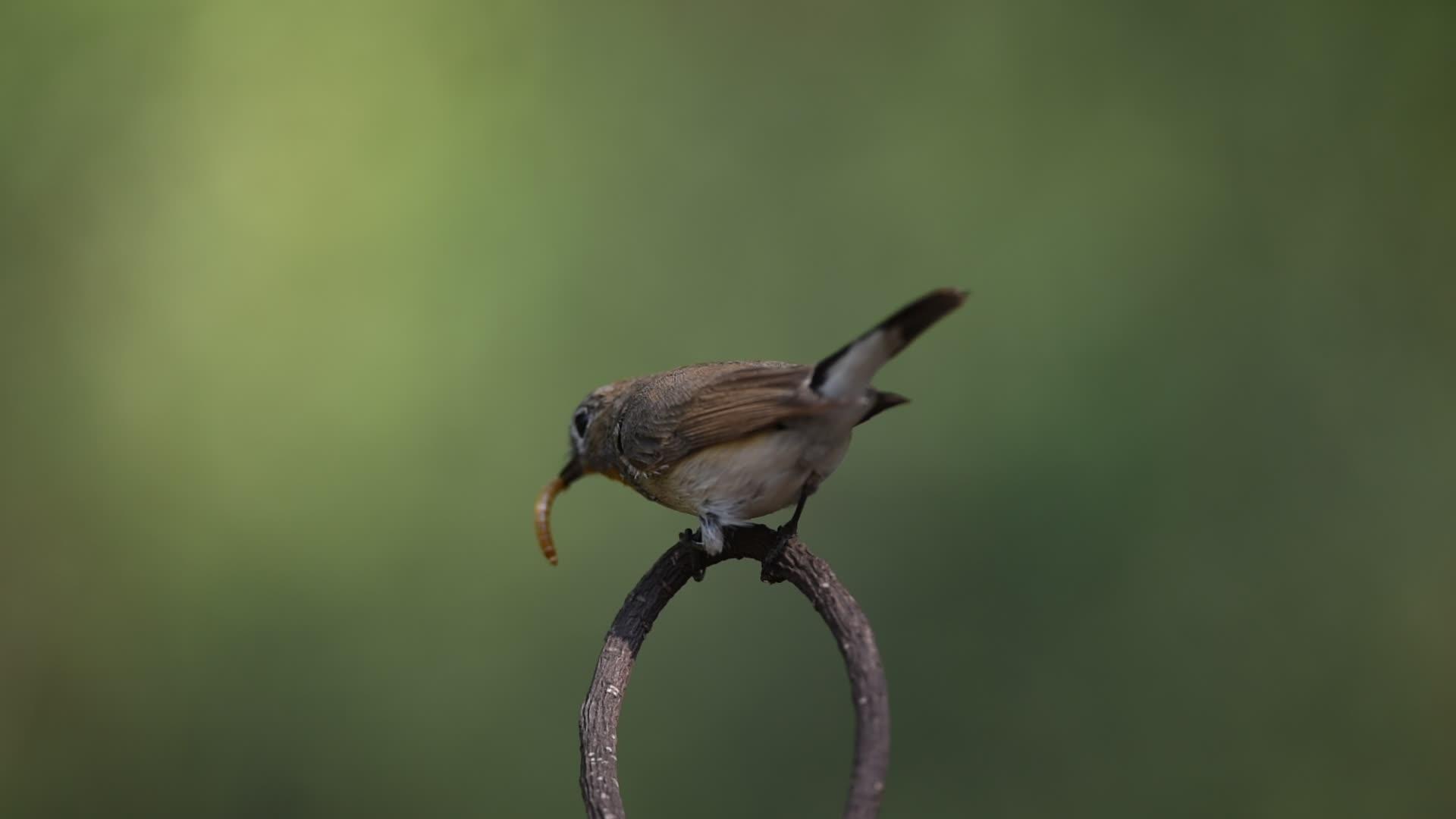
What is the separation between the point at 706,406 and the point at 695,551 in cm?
24

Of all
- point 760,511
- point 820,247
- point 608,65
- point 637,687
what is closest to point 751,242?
point 820,247

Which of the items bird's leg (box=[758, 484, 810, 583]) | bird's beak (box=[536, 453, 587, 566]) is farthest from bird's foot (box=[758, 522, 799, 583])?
bird's beak (box=[536, 453, 587, 566])

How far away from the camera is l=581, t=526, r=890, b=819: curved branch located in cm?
148

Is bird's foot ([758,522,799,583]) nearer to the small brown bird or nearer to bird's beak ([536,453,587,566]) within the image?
the small brown bird

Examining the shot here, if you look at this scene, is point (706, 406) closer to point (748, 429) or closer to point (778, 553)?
point (748, 429)

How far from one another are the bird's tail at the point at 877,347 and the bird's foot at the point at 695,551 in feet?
1.01

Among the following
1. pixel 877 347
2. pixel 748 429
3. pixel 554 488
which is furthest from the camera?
pixel 554 488

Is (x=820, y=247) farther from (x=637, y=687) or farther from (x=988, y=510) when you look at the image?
(x=637, y=687)

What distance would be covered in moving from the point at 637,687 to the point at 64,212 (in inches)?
94.5

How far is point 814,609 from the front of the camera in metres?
1.77

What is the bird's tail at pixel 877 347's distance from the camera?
1482 mm

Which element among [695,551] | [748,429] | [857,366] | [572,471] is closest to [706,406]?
[748,429]

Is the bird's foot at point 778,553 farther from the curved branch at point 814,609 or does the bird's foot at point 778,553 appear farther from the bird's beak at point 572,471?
the bird's beak at point 572,471

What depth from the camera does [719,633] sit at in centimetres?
372
